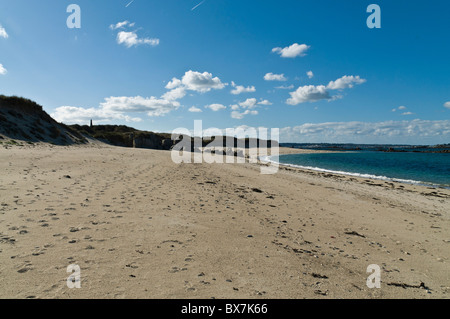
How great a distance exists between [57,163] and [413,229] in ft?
64.9

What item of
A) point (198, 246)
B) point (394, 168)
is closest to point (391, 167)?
point (394, 168)

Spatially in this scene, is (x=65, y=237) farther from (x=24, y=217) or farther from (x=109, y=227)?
(x=24, y=217)

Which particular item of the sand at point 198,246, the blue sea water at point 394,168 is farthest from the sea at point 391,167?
the sand at point 198,246

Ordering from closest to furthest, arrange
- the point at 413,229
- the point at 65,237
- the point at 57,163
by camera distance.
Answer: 1. the point at 65,237
2. the point at 413,229
3. the point at 57,163

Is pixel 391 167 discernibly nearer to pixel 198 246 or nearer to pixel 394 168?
pixel 394 168

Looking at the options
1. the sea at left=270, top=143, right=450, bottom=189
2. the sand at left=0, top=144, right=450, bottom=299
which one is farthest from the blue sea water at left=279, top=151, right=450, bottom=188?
the sand at left=0, top=144, right=450, bottom=299

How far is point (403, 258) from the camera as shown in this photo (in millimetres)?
6117

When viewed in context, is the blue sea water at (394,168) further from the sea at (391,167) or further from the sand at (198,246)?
the sand at (198,246)

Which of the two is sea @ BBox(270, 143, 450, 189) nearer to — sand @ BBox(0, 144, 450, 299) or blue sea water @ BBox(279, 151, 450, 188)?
blue sea water @ BBox(279, 151, 450, 188)

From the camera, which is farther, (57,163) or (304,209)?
(57,163)

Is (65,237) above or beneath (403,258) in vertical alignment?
above

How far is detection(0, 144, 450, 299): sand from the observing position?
12.8 feet
